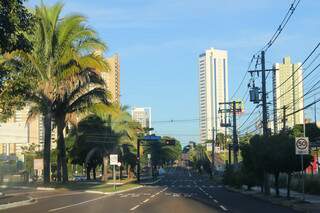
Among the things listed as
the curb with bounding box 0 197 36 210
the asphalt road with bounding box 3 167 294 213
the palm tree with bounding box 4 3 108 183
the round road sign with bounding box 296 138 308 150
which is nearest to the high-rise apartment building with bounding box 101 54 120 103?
the palm tree with bounding box 4 3 108 183

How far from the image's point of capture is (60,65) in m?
48.3

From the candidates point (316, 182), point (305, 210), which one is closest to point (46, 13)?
point (316, 182)

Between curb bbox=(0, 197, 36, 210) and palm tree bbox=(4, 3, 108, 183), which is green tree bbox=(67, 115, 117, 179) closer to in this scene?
palm tree bbox=(4, 3, 108, 183)

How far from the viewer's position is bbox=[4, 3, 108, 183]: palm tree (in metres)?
47.6

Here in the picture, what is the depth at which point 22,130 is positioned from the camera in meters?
111

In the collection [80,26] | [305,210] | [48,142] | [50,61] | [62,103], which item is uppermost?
[80,26]

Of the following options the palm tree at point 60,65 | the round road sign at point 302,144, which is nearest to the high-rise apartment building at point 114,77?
the palm tree at point 60,65

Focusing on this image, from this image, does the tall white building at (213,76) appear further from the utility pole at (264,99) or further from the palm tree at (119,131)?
the utility pole at (264,99)

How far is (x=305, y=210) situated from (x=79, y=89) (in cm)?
2812

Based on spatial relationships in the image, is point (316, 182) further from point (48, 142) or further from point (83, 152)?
point (83, 152)

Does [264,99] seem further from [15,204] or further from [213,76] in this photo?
[213,76]

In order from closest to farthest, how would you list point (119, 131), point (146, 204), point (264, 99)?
point (146, 204)
point (264, 99)
point (119, 131)

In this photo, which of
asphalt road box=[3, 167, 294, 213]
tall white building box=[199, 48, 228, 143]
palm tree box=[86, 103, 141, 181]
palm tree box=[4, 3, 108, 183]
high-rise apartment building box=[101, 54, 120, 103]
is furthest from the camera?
high-rise apartment building box=[101, 54, 120, 103]

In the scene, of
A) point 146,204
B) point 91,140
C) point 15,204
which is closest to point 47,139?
point 15,204
